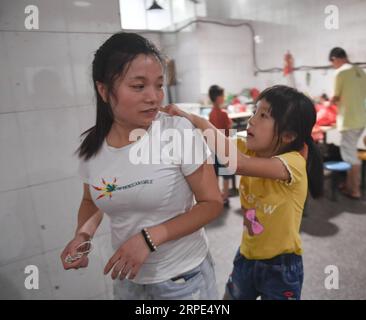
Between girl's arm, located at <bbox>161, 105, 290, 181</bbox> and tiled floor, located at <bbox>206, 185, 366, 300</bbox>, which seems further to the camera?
tiled floor, located at <bbox>206, 185, 366, 300</bbox>

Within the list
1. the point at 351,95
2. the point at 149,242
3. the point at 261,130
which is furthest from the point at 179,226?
the point at 351,95

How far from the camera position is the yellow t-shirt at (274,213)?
1005mm

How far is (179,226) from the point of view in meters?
0.77

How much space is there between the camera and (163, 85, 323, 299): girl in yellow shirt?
902 mm

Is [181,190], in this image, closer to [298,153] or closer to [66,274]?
[298,153]

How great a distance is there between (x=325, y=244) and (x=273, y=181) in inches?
62.6

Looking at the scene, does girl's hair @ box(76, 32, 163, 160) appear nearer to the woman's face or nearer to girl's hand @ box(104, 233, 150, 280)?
the woman's face

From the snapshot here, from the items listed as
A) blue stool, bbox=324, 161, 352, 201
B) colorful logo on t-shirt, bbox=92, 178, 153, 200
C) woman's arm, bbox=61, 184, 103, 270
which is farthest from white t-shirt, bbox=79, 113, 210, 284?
blue stool, bbox=324, 161, 352, 201

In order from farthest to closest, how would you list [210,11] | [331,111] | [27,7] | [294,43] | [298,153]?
[210,11], [294,43], [331,111], [27,7], [298,153]

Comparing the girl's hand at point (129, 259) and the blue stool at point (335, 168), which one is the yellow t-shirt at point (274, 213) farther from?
the blue stool at point (335, 168)

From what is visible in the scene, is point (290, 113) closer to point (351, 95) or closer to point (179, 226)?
point (179, 226)

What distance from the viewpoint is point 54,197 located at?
51.3 inches

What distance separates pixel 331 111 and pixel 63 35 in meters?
2.92

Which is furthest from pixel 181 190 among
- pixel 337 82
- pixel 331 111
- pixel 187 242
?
pixel 331 111
